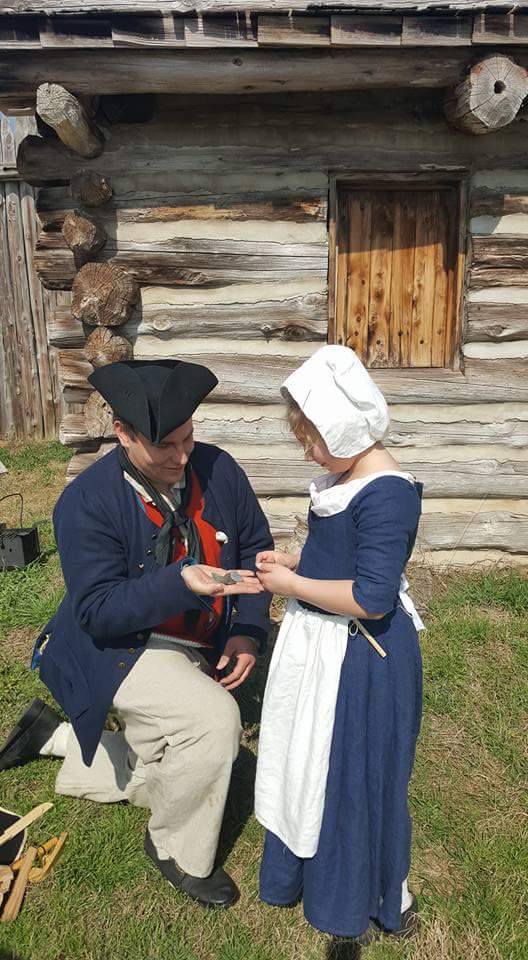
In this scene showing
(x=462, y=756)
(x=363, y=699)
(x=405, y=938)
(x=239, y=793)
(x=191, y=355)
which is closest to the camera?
(x=363, y=699)

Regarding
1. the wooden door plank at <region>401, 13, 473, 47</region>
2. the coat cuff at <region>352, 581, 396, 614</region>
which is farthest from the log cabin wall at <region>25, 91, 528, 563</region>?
the coat cuff at <region>352, 581, 396, 614</region>

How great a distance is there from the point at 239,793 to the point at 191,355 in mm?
2787

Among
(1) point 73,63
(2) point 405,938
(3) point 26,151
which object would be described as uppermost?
(1) point 73,63

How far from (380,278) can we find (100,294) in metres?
1.86

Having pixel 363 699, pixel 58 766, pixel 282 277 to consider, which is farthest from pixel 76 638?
pixel 282 277

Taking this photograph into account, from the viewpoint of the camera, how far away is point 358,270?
15.4ft

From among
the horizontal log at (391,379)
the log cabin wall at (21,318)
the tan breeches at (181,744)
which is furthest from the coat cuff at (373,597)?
the log cabin wall at (21,318)

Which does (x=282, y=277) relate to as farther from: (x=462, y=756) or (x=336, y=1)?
(x=462, y=756)

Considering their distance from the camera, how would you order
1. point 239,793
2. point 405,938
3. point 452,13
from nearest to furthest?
point 405,938
point 239,793
point 452,13

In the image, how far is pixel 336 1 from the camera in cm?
337

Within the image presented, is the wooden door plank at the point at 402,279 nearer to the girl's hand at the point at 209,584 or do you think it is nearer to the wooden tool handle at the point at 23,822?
the girl's hand at the point at 209,584

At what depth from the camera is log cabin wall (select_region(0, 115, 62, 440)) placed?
8.51 metres

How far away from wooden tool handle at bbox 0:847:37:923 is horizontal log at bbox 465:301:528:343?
3.89 m

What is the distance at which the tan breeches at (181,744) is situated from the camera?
240cm
